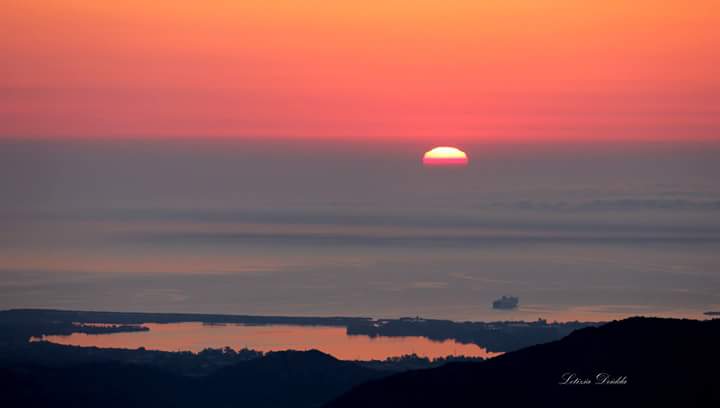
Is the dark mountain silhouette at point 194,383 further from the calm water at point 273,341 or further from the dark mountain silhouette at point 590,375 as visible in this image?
the dark mountain silhouette at point 590,375

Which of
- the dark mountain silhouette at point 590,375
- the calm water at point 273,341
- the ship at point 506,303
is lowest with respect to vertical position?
the dark mountain silhouette at point 590,375

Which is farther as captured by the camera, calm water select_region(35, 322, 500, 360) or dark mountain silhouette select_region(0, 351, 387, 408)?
calm water select_region(35, 322, 500, 360)

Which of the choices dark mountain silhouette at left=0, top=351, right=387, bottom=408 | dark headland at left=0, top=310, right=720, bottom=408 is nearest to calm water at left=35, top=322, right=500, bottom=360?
dark headland at left=0, top=310, right=720, bottom=408

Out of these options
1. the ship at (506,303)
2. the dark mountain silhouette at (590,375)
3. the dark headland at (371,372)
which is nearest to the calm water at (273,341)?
the dark headland at (371,372)

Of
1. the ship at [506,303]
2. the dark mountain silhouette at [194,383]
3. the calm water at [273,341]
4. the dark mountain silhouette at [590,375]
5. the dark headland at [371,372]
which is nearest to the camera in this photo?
the dark mountain silhouette at [590,375]

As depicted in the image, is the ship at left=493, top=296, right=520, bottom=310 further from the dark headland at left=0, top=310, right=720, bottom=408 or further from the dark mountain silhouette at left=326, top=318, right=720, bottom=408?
the dark mountain silhouette at left=326, top=318, right=720, bottom=408
